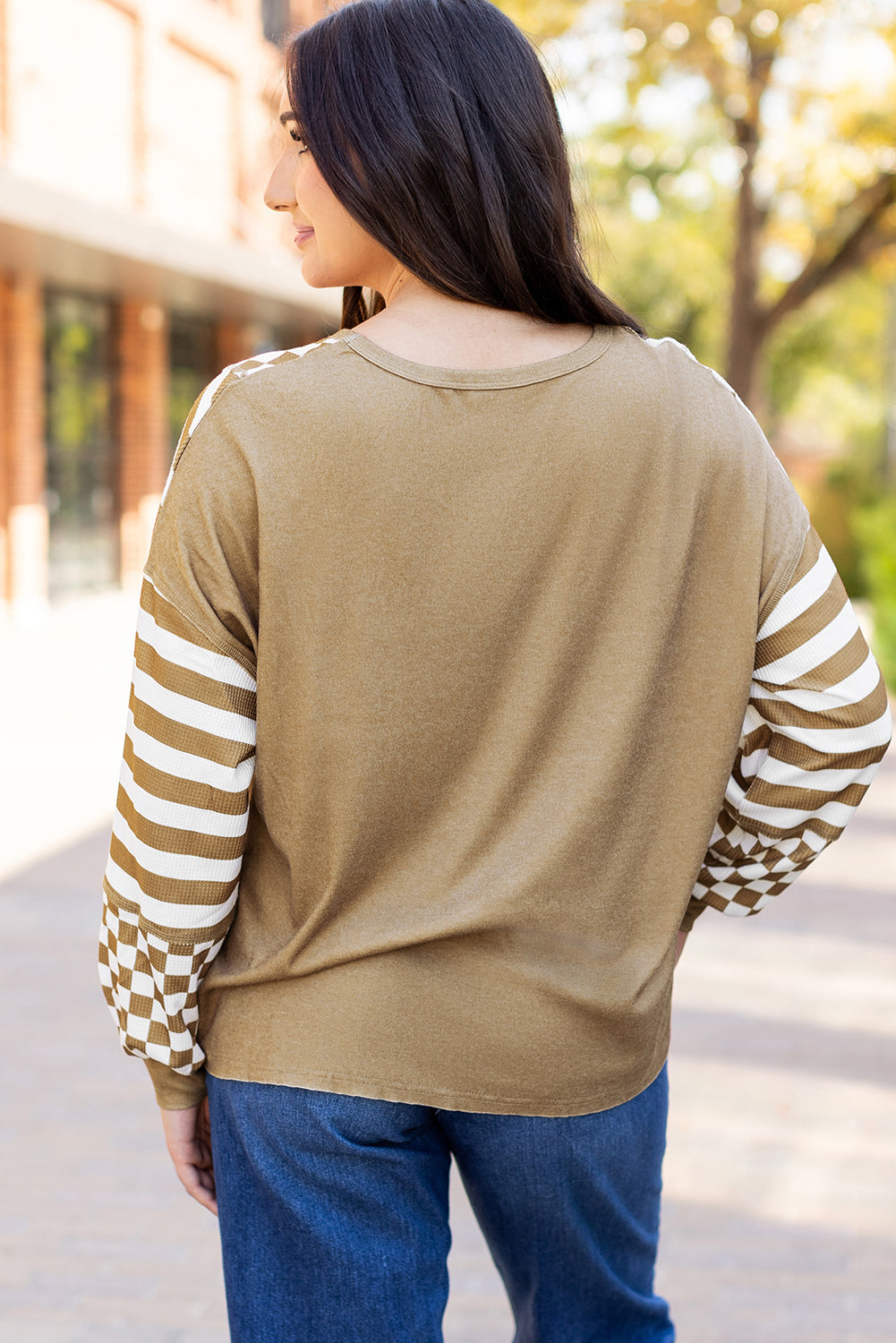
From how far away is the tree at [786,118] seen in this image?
40.7ft

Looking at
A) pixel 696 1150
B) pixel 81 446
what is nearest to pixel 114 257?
pixel 81 446

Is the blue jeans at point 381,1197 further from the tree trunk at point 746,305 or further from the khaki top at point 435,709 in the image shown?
the tree trunk at point 746,305

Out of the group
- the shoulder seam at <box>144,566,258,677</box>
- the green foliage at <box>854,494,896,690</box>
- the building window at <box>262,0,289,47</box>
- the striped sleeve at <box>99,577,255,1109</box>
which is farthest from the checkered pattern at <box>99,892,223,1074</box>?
the building window at <box>262,0,289,47</box>

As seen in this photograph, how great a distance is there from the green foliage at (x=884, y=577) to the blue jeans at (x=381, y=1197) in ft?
27.6

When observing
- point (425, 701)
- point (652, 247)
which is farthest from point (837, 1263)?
point (652, 247)

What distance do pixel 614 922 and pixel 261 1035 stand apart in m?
0.36

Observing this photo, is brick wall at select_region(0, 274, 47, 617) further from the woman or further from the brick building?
the woman

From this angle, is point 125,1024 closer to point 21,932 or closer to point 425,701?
point 425,701

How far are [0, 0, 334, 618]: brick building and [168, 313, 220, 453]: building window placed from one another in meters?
0.03

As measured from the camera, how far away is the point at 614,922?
58.2 inches

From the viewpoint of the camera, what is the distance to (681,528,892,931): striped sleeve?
60.4 inches

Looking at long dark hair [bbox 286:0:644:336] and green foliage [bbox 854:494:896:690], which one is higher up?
long dark hair [bbox 286:0:644:336]

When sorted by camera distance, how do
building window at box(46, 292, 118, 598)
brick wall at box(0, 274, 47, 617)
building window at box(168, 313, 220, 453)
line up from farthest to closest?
building window at box(168, 313, 220, 453) < building window at box(46, 292, 118, 598) < brick wall at box(0, 274, 47, 617)

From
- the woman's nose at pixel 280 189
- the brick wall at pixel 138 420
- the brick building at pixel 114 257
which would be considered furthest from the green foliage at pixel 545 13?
the woman's nose at pixel 280 189
